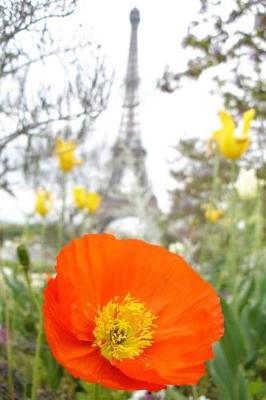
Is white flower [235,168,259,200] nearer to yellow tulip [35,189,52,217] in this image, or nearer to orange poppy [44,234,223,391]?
yellow tulip [35,189,52,217]

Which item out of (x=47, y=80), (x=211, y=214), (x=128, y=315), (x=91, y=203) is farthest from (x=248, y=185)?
(x=128, y=315)

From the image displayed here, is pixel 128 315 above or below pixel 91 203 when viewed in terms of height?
below

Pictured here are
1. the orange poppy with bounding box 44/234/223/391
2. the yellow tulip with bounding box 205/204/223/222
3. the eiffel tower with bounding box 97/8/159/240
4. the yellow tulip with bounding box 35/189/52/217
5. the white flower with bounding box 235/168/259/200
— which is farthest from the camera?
the yellow tulip with bounding box 35/189/52/217

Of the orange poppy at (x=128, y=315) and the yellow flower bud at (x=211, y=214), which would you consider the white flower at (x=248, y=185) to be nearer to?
the yellow flower bud at (x=211, y=214)

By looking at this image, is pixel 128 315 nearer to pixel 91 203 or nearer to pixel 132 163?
pixel 132 163

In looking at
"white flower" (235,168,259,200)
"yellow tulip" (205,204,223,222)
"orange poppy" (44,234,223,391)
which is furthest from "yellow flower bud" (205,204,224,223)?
"orange poppy" (44,234,223,391)

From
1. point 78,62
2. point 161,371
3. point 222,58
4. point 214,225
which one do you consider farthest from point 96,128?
point 214,225

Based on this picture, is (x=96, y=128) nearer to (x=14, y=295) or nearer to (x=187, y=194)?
(x=14, y=295)

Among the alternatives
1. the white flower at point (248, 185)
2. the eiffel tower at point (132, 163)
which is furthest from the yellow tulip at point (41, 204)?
the white flower at point (248, 185)
